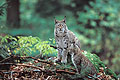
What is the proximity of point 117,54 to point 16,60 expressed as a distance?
6.56 meters

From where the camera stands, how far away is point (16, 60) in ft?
12.1

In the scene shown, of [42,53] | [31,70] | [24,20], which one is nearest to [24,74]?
[31,70]

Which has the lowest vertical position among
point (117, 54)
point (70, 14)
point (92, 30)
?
point (117, 54)

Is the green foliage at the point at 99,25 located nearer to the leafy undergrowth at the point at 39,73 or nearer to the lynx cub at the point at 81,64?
the lynx cub at the point at 81,64

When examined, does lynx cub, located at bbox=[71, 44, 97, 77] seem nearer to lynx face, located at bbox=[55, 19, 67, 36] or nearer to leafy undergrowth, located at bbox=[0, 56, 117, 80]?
leafy undergrowth, located at bbox=[0, 56, 117, 80]

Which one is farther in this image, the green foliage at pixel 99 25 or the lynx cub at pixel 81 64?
the green foliage at pixel 99 25

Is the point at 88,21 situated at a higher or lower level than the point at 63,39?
higher

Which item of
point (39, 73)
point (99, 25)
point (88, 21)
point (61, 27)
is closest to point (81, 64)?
point (39, 73)

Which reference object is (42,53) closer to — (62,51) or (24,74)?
(62,51)

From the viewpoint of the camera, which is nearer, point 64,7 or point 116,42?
point 116,42

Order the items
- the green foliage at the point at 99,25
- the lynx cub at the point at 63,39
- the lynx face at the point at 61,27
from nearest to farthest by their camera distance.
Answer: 1. the lynx cub at the point at 63,39
2. the lynx face at the point at 61,27
3. the green foliage at the point at 99,25

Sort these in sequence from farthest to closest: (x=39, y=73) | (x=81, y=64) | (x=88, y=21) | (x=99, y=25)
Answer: (x=88, y=21) → (x=99, y=25) → (x=81, y=64) → (x=39, y=73)

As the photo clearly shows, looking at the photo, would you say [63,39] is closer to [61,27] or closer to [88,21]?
[61,27]

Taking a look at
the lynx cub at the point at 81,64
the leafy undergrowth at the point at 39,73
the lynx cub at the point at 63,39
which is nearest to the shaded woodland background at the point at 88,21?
the lynx cub at the point at 63,39
